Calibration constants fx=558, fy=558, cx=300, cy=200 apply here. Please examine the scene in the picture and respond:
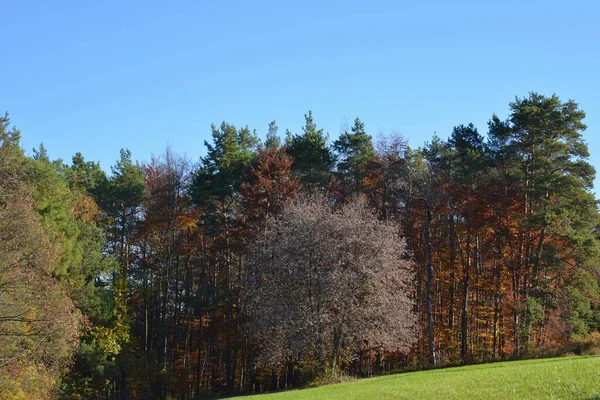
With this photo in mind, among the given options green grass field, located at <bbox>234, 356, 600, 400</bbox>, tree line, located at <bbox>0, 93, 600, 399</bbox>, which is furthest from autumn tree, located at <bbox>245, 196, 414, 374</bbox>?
green grass field, located at <bbox>234, 356, 600, 400</bbox>

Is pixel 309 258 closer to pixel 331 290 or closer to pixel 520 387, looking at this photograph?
pixel 331 290

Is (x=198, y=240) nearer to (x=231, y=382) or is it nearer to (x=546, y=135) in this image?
(x=231, y=382)

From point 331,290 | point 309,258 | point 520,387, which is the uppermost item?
point 309,258

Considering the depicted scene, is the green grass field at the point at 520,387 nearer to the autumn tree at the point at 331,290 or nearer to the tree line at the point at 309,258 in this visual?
the autumn tree at the point at 331,290

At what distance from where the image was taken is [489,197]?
42.1 meters

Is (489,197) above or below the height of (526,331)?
above

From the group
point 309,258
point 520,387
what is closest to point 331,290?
point 309,258

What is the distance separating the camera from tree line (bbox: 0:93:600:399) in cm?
3594

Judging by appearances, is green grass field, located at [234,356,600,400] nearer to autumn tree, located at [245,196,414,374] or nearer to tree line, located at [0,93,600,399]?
autumn tree, located at [245,196,414,374]

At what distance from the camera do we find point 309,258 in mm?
36500

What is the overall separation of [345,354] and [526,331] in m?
12.4

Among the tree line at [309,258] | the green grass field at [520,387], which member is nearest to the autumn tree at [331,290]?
the tree line at [309,258]

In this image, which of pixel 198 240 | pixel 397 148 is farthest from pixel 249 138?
pixel 397 148

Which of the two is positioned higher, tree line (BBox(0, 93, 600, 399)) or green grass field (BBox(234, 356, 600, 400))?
tree line (BBox(0, 93, 600, 399))
